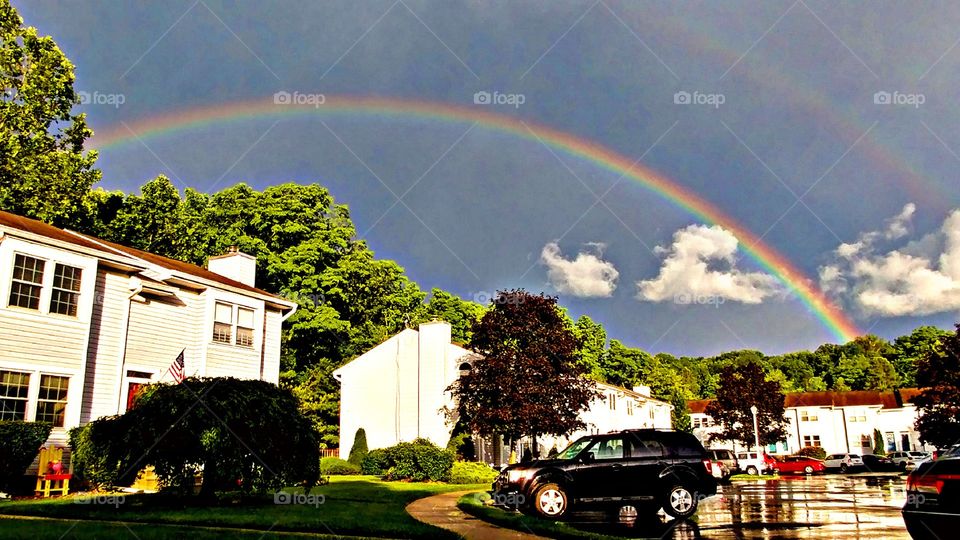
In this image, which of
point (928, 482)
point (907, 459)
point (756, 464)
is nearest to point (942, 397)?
point (756, 464)

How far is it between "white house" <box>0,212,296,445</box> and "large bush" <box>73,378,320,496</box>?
5703 mm

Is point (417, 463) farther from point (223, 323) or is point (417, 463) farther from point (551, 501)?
point (551, 501)

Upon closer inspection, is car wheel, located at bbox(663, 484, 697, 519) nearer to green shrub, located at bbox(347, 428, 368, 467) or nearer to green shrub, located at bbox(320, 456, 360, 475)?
green shrub, located at bbox(320, 456, 360, 475)

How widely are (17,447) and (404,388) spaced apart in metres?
21.6

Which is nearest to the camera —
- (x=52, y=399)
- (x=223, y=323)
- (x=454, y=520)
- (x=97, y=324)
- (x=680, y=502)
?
(x=454, y=520)

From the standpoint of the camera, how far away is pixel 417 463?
2864 centimetres

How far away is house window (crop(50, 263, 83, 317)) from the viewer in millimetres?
19250

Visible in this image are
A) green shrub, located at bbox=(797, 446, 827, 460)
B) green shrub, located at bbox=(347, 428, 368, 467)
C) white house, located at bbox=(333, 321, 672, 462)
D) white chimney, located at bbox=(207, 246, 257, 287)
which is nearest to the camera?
white chimney, located at bbox=(207, 246, 257, 287)

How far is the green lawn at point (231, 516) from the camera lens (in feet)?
34.3

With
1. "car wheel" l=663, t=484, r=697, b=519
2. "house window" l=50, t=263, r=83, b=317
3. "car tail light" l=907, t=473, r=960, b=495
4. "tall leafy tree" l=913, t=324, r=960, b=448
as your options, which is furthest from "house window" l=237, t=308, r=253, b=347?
"tall leafy tree" l=913, t=324, r=960, b=448

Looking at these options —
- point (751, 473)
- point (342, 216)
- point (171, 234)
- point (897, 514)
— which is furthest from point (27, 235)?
point (751, 473)

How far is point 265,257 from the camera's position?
48.6m

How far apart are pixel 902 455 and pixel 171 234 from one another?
55818 millimetres

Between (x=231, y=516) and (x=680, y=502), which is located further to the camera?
(x=680, y=502)
